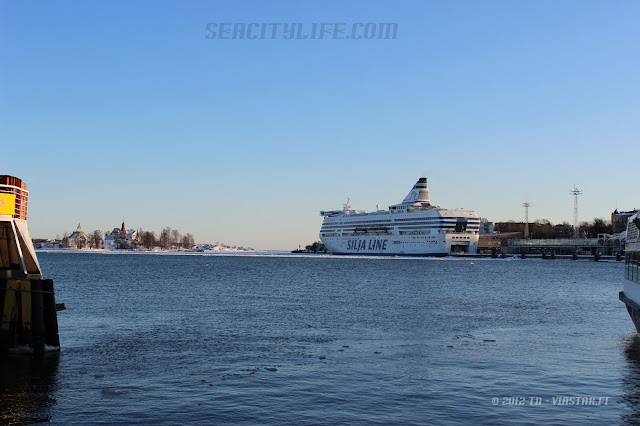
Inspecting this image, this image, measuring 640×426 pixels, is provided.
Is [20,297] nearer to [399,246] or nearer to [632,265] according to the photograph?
[632,265]

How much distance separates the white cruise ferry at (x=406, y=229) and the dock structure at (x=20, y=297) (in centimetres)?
12412

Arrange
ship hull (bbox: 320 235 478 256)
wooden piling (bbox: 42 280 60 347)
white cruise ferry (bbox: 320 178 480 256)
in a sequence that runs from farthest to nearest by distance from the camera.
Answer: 1. white cruise ferry (bbox: 320 178 480 256)
2. ship hull (bbox: 320 235 478 256)
3. wooden piling (bbox: 42 280 60 347)

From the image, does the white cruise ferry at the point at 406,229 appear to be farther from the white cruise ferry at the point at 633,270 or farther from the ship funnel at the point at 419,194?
the white cruise ferry at the point at 633,270

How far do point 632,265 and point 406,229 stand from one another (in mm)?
A: 124059

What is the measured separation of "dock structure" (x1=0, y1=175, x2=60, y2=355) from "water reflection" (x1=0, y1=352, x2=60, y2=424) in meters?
0.49

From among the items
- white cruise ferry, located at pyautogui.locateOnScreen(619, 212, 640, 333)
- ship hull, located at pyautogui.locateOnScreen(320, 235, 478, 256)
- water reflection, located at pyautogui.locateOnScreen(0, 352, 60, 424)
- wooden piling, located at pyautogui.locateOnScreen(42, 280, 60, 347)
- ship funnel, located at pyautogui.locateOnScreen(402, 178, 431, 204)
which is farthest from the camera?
ship funnel, located at pyautogui.locateOnScreen(402, 178, 431, 204)

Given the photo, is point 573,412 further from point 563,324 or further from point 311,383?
point 563,324

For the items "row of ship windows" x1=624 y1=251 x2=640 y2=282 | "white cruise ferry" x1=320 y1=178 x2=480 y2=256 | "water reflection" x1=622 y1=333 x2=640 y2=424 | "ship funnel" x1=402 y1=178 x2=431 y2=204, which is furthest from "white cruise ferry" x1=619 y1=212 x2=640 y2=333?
"ship funnel" x1=402 y1=178 x2=431 y2=204

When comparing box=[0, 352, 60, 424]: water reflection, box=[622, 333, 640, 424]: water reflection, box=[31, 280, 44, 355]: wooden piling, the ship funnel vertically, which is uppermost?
the ship funnel

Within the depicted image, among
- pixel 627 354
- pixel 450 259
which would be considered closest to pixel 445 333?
pixel 627 354

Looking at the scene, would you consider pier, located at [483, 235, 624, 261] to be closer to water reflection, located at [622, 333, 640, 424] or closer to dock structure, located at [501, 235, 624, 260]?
dock structure, located at [501, 235, 624, 260]

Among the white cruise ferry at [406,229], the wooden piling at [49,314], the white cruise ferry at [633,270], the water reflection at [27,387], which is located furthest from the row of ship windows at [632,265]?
the white cruise ferry at [406,229]

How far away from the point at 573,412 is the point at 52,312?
48.6ft

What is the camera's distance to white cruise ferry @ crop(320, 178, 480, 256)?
141 m
